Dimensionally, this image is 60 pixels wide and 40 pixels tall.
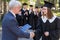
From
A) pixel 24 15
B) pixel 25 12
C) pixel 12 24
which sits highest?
pixel 12 24

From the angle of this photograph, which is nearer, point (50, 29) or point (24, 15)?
point (50, 29)

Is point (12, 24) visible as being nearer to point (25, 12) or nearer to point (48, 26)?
point (48, 26)

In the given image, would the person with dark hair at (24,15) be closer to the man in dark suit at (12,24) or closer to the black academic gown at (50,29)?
the black academic gown at (50,29)

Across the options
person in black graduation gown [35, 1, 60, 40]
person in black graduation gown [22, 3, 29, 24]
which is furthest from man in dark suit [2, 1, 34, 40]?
person in black graduation gown [22, 3, 29, 24]

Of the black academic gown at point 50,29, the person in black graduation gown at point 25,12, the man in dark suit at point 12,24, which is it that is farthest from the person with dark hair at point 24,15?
the man in dark suit at point 12,24

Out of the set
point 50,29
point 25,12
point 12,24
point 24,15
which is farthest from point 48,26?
point 24,15

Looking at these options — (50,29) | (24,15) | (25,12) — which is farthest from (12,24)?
(24,15)

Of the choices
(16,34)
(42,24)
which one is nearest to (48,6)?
(42,24)

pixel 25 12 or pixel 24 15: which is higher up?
pixel 25 12

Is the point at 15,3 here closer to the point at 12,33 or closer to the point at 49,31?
the point at 12,33

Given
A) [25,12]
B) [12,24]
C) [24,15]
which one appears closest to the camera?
[12,24]

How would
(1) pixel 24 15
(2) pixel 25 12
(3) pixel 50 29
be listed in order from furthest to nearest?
1. (1) pixel 24 15
2. (2) pixel 25 12
3. (3) pixel 50 29

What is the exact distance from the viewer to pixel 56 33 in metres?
6.92

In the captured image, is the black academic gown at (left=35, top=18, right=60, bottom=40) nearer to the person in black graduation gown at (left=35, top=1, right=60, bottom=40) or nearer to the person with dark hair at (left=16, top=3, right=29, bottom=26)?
the person in black graduation gown at (left=35, top=1, right=60, bottom=40)
